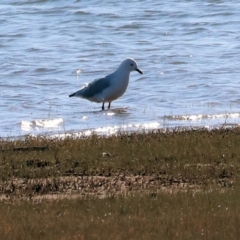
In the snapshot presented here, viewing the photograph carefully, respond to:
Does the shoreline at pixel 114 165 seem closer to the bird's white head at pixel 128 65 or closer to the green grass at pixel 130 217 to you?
the green grass at pixel 130 217

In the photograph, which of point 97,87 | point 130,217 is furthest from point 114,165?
point 97,87

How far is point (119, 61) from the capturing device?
2253cm

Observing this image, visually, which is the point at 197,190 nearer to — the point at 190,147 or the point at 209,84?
the point at 190,147

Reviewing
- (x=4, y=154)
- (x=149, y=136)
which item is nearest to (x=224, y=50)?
(x=149, y=136)

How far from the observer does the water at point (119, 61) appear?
608 inches

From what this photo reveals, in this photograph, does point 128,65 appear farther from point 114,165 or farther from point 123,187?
point 123,187

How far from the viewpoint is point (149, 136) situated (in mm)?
11484

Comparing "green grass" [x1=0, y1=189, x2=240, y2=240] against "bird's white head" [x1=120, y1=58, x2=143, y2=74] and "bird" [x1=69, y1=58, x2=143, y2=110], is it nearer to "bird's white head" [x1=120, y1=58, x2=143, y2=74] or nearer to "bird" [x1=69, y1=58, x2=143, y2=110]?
"bird" [x1=69, y1=58, x2=143, y2=110]

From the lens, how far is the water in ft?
50.7

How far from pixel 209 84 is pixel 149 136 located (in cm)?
766

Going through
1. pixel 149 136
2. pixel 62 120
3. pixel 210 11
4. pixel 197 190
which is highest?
pixel 197 190

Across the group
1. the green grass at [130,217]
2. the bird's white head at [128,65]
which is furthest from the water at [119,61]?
the green grass at [130,217]

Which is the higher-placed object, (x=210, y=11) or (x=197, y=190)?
(x=197, y=190)

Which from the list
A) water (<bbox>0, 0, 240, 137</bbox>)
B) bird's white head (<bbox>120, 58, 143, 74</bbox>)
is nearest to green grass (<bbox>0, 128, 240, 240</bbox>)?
water (<bbox>0, 0, 240, 137</bbox>)
